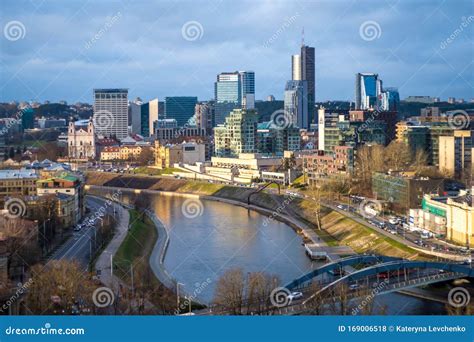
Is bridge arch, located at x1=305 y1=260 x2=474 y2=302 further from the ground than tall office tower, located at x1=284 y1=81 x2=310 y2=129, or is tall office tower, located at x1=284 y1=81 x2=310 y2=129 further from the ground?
tall office tower, located at x1=284 y1=81 x2=310 y2=129

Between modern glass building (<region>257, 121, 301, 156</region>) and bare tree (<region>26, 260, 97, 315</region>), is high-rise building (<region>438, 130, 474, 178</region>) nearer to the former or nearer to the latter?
modern glass building (<region>257, 121, 301, 156</region>)

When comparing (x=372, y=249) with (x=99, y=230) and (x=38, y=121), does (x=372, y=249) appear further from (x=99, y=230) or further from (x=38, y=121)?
(x=38, y=121)

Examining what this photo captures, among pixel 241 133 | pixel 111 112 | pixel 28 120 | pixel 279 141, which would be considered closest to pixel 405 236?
pixel 241 133

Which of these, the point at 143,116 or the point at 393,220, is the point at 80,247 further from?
the point at 143,116

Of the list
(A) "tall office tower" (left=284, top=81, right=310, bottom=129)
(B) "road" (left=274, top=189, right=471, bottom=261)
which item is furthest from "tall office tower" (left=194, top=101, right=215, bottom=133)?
(B) "road" (left=274, top=189, right=471, bottom=261)
